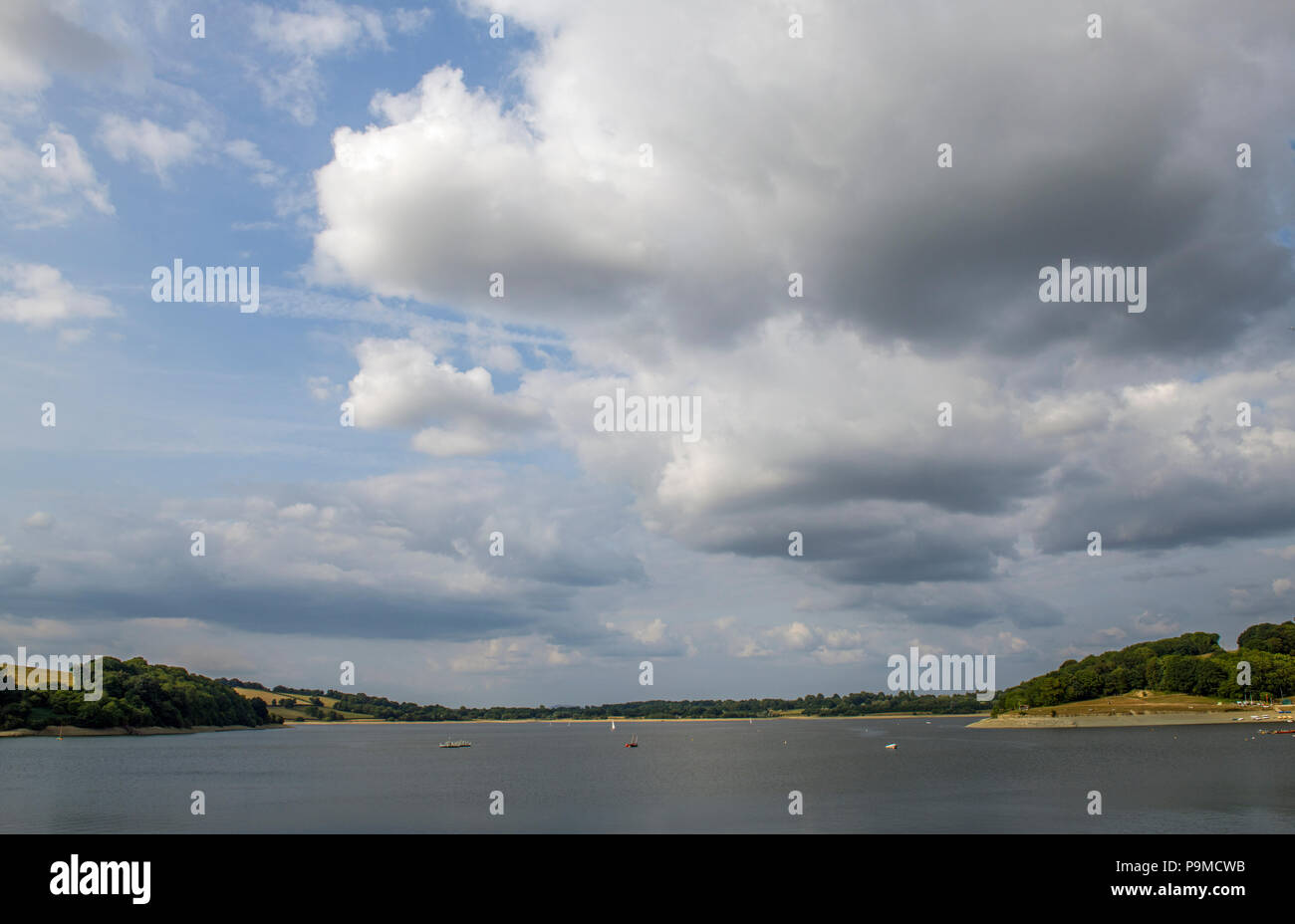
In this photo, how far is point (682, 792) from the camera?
3639 inches

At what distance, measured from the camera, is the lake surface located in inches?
2621

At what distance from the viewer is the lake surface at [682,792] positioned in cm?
6656
